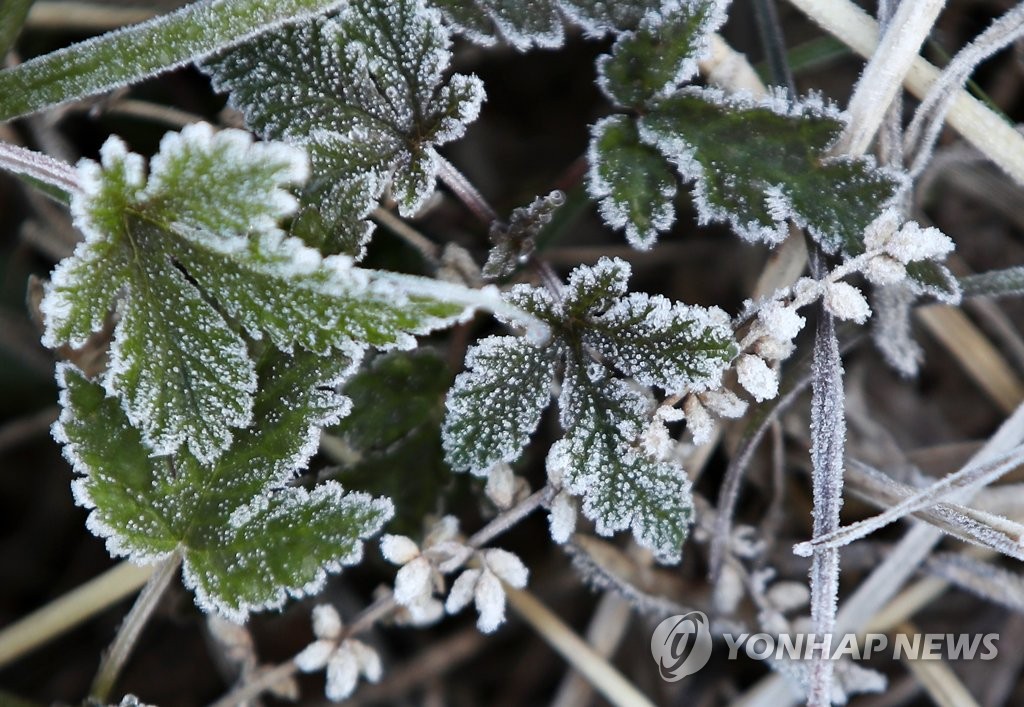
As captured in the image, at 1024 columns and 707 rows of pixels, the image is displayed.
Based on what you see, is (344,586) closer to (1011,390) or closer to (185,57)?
(185,57)

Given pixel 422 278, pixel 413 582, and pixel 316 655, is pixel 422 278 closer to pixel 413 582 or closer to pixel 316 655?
pixel 413 582

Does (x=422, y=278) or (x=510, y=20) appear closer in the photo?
(x=422, y=278)

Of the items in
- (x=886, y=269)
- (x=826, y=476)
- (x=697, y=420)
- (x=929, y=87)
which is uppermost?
(x=929, y=87)

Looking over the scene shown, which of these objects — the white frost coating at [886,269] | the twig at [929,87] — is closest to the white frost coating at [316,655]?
the white frost coating at [886,269]

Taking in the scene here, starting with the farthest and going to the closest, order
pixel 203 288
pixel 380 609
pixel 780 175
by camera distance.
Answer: pixel 380 609, pixel 780 175, pixel 203 288

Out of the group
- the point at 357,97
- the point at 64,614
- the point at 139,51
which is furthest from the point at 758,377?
the point at 64,614

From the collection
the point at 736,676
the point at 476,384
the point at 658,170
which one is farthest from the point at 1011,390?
the point at 476,384

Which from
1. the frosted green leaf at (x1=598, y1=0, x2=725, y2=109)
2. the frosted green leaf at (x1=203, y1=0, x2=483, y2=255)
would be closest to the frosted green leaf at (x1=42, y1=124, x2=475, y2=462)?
the frosted green leaf at (x1=203, y1=0, x2=483, y2=255)

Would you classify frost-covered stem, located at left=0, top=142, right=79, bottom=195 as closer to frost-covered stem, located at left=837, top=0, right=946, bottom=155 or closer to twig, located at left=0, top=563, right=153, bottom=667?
twig, located at left=0, top=563, right=153, bottom=667
